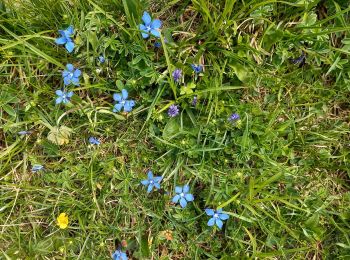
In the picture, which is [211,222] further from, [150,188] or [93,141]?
[93,141]

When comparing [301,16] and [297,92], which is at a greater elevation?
[301,16]

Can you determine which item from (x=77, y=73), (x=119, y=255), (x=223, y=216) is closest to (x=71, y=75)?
(x=77, y=73)

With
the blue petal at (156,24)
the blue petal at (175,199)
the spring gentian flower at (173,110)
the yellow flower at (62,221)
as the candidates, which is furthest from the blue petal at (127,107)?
the yellow flower at (62,221)

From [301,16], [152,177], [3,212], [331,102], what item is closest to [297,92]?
[331,102]

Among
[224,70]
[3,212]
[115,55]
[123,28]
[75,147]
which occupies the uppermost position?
[123,28]

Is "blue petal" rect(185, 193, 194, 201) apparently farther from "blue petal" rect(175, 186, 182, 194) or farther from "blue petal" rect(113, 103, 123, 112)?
"blue petal" rect(113, 103, 123, 112)

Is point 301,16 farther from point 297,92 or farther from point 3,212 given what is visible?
point 3,212
